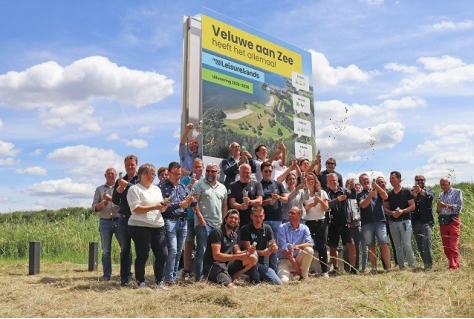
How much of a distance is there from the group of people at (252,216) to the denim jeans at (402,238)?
0.05ft

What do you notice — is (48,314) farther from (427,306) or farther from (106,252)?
(427,306)

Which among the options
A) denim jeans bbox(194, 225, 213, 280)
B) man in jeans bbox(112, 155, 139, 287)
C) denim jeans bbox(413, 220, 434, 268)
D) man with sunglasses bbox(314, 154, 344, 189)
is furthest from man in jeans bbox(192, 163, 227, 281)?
denim jeans bbox(413, 220, 434, 268)

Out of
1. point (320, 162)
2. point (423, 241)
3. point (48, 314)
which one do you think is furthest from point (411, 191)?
point (48, 314)

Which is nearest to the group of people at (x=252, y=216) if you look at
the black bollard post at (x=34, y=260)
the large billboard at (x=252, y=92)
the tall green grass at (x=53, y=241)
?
the large billboard at (x=252, y=92)

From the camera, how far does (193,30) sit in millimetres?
Answer: 8953

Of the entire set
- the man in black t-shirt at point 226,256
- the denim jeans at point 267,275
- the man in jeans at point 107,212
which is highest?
the man in jeans at point 107,212

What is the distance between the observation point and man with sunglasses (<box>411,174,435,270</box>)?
8797 millimetres

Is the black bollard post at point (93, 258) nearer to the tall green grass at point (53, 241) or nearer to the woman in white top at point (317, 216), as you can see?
the tall green grass at point (53, 241)

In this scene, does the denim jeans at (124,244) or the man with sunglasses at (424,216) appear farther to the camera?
the man with sunglasses at (424,216)

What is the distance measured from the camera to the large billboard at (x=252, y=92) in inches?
352

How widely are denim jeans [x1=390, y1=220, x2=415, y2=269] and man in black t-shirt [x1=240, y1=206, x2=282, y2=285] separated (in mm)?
2669

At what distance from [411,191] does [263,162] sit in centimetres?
301

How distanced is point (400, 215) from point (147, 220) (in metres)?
4.43

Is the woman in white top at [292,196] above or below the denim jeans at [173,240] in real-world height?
above
